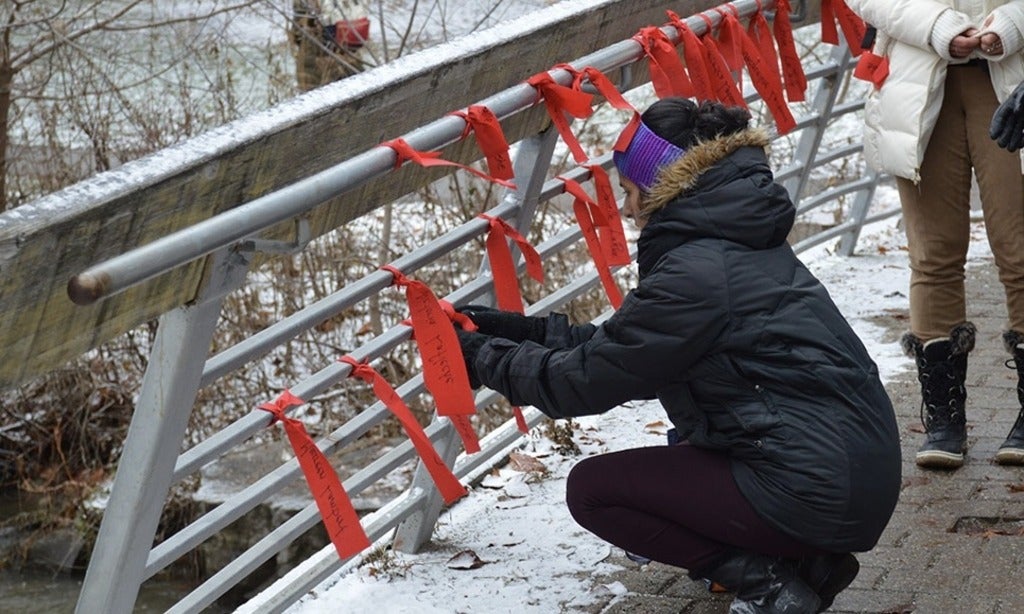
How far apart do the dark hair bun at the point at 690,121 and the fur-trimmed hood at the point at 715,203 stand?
4cm

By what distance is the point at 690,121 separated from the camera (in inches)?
131

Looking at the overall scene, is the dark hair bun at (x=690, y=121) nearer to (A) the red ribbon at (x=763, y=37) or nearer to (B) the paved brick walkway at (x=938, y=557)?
(B) the paved brick walkway at (x=938, y=557)

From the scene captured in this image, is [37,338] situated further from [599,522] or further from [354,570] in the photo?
[354,570]

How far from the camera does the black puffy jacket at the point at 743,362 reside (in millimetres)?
3141

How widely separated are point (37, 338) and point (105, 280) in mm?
350

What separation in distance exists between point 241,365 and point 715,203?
42.6 inches

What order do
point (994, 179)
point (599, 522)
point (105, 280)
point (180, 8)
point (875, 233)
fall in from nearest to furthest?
point (105, 280) → point (599, 522) → point (994, 179) → point (875, 233) → point (180, 8)

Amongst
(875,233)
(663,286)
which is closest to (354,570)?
(663,286)

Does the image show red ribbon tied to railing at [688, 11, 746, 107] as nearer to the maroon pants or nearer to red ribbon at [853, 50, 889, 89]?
red ribbon at [853, 50, 889, 89]

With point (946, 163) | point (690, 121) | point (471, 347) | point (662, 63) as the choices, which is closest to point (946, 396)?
point (946, 163)

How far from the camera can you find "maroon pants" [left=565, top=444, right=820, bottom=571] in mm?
3281

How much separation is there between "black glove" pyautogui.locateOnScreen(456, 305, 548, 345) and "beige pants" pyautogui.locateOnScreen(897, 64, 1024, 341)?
1.59 metres

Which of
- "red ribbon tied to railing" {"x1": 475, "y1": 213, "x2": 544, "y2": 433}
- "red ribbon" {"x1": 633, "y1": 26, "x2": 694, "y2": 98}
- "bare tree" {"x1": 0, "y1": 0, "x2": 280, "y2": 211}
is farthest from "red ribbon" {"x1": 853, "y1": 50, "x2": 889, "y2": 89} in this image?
"bare tree" {"x1": 0, "y1": 0, "x2": 280, "y2": 211}

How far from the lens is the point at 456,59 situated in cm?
362
